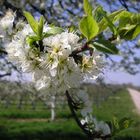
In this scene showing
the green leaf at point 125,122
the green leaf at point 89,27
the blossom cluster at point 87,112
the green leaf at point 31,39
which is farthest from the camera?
the blossom cluster at point 87,112

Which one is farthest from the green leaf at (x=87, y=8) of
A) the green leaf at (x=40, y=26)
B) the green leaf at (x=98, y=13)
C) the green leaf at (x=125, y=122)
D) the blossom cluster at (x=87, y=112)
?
the blossom cluster at (x=87, y=112)

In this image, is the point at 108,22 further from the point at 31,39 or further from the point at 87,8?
the point at 31,39

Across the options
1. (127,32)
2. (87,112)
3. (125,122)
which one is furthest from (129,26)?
(87,112)

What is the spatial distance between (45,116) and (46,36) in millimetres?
21319

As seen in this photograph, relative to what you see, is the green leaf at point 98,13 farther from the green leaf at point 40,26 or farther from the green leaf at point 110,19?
the green leaf at point 40,26

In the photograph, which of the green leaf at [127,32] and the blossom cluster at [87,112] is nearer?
the green leaf at [127,32]

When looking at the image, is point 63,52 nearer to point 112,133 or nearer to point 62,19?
point 112,133

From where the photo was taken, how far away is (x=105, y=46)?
1020 millimetres

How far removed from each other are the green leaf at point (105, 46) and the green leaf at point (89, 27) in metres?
0.02

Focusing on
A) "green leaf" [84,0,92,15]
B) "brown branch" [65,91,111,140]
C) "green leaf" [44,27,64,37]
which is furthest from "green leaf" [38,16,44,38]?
"brown branch" [65,91,111,140]

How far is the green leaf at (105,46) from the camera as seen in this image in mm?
1008

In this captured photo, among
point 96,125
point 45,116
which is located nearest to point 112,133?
point 96,125

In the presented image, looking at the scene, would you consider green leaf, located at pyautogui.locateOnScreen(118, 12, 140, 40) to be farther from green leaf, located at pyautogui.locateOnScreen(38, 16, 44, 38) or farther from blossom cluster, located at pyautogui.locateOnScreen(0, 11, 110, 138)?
green leaf, located at pyautogui.locateOnScreen(38, 16, 44, 38)

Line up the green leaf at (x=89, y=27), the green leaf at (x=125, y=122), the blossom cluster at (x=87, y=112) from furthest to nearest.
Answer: the blossom cluster at (x=87, y=112) → the green leaf at (x=125, y=122) → the green leaf at (x=89, y=27)
